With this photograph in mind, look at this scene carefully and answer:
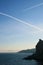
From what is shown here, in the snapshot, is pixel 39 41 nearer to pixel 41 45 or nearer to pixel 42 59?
pixel 41 45

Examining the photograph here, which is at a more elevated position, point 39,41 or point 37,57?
point 39,41

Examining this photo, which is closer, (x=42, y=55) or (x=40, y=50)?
(x=42, y=55)

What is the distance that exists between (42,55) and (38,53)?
1150 cm

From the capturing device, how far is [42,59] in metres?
151

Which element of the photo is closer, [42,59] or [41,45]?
[42,59]

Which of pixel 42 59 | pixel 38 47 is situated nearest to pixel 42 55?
pixel 42 59

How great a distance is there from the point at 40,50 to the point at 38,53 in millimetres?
3538

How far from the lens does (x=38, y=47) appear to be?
171125 millimetres

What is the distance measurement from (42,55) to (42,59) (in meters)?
5.10

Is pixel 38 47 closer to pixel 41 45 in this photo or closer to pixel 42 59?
pixel 41 45

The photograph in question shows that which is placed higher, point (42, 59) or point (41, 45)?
point (41, 45)

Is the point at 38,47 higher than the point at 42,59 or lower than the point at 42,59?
higher

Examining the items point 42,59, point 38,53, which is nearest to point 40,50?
point 38,53

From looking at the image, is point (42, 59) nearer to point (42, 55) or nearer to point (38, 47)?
point (42, 55)
